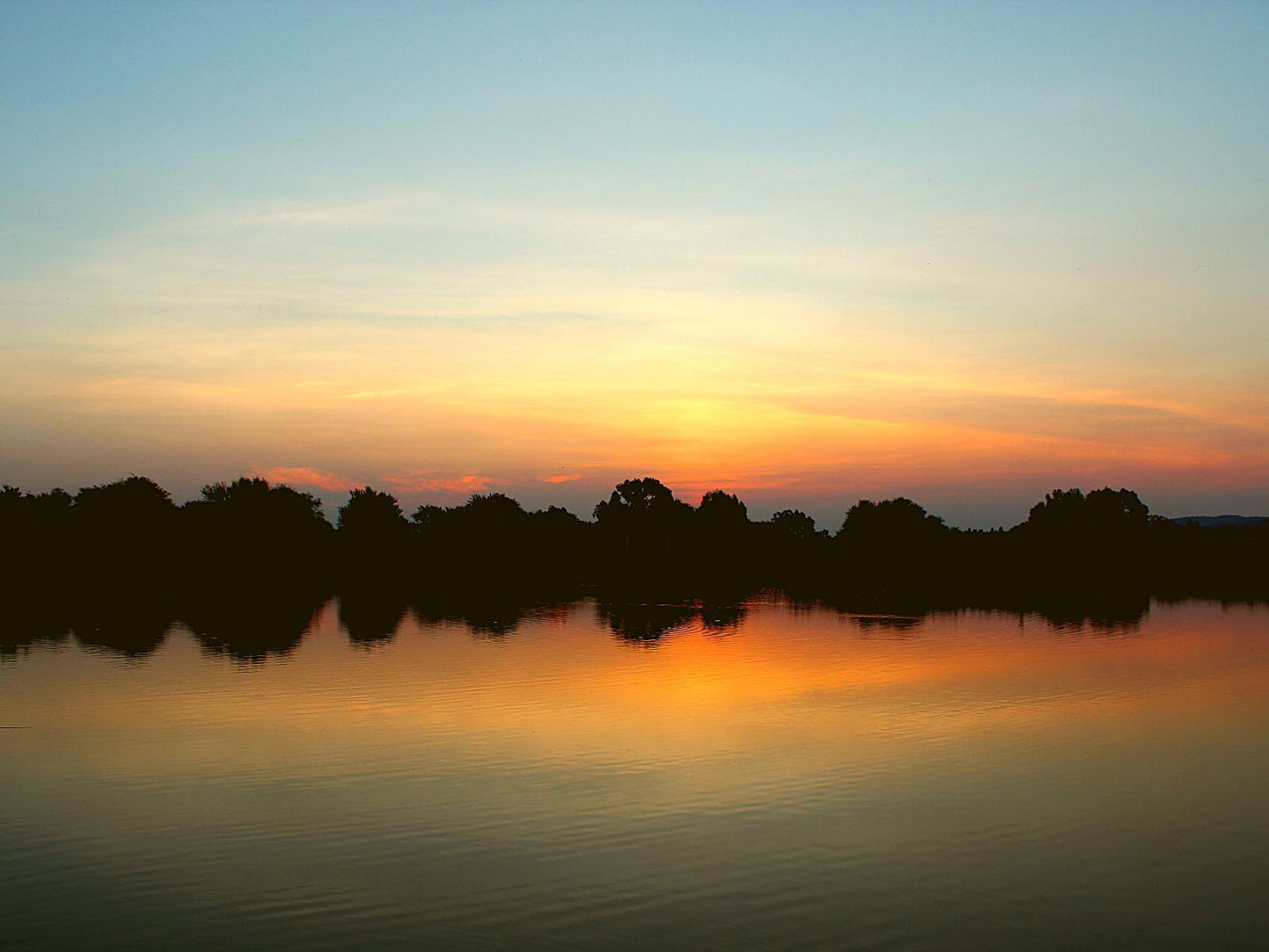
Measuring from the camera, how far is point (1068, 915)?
10039 mm

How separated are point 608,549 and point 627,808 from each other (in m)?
95.3

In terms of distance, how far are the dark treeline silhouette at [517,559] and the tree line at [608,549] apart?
19cm

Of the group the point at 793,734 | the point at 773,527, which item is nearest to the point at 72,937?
the point at 793,734

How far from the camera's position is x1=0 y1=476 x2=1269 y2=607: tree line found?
70.1m

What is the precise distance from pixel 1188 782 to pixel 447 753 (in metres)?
11.1

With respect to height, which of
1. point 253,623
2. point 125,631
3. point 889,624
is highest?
point 125,631

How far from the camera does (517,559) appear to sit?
99.1m

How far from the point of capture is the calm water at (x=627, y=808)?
9734 mm

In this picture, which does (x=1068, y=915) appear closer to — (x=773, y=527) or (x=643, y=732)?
(x=643, y=732)

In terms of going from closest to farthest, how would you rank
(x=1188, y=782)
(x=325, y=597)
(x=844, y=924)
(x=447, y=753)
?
(x=844, y=924) < (x=1188, y=782) < (x=447, y=753) < (x=325, y=597)

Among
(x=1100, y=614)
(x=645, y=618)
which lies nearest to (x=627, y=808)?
(x=645, y=618)

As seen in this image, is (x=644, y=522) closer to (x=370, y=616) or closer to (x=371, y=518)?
(x=371, y=518)

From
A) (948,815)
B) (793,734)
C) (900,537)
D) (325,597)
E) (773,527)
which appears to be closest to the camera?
(948,815)

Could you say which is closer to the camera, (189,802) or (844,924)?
(844,924)
